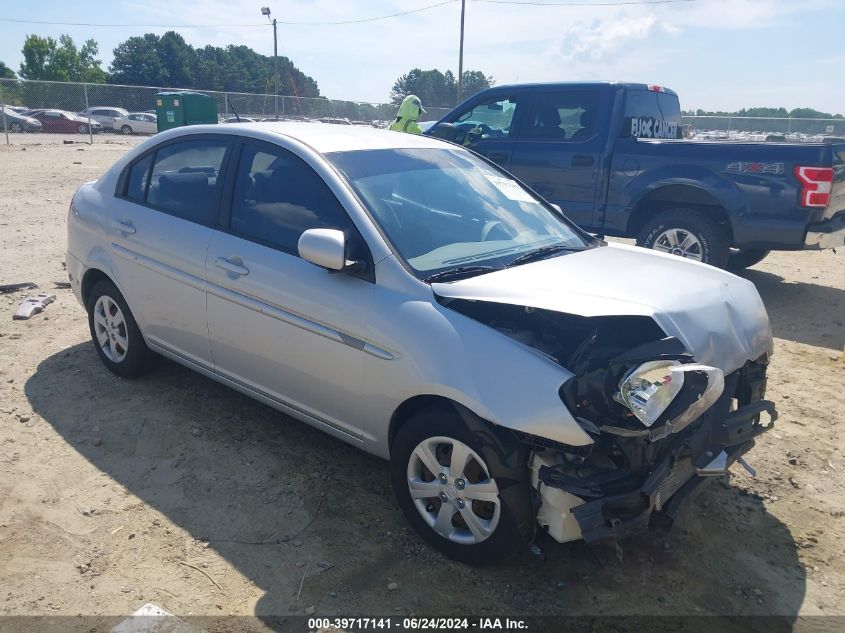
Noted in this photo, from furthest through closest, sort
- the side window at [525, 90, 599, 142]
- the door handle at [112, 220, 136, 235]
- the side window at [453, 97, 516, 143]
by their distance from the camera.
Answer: the side window at [453, 97, 516, 143] < the side window at [525, 90, 599, 142] < the door handle at [112, 220, 136, 235]

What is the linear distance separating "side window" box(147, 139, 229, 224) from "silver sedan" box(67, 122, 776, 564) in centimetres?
2

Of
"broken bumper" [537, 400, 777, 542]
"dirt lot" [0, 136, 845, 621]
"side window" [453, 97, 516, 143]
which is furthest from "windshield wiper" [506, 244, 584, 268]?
"side window" [453, 97, 516, 143]

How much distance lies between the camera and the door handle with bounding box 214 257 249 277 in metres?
3.62

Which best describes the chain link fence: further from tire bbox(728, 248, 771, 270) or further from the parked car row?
tire bbox(728, 248, 771, 270)

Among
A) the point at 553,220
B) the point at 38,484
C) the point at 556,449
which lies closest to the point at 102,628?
the point at 38,484

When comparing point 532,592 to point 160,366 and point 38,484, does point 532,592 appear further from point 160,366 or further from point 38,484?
point 160,366

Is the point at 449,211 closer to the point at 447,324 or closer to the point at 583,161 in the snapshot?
the point at 447,324

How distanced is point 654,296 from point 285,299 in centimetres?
177

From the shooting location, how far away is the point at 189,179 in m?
4.16

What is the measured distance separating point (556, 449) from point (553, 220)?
190 centimetres

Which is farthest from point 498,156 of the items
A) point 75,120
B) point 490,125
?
point 75,120

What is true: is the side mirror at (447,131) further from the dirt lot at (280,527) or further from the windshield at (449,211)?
the dirt lot at (280,527)

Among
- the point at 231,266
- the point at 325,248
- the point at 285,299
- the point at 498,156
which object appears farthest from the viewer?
the point at 498,156

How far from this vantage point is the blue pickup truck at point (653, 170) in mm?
6504
